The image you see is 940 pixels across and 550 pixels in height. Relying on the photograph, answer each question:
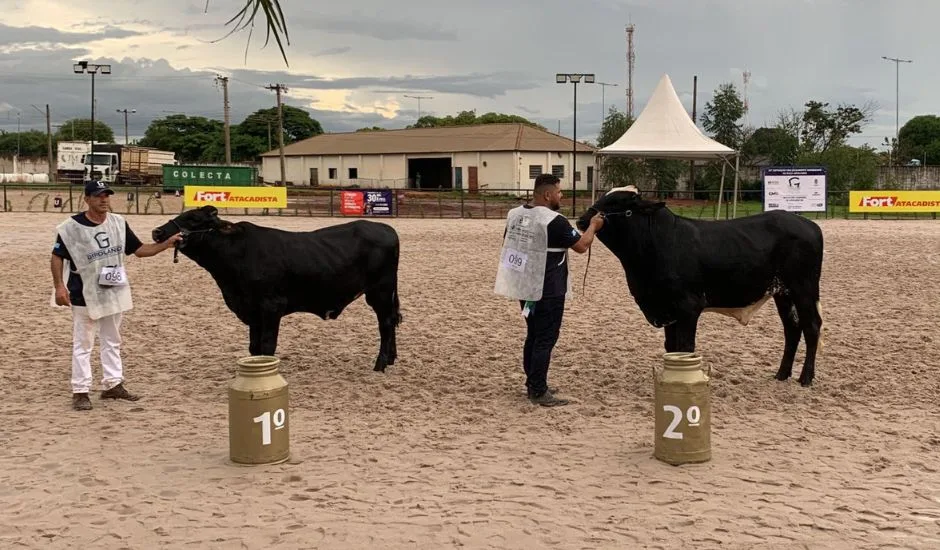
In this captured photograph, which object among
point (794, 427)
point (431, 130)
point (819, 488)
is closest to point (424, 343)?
point (794, 427)

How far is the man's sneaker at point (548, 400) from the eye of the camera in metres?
6.35

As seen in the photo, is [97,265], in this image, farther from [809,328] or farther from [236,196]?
[236,196]

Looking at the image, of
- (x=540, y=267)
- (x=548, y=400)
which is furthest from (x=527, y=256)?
(x=548, y=400)

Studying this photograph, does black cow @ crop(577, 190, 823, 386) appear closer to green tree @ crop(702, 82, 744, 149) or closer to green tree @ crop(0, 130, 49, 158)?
green tree @ crop(702, 82, 744, 149)

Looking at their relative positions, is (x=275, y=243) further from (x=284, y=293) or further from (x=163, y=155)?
(x=163, y=155)

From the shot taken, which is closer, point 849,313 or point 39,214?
point 849,313

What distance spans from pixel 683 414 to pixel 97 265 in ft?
14.6

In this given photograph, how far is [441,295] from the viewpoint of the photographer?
11.9m

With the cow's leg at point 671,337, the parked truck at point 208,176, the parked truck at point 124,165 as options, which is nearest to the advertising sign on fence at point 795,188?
the parked truck at point 208,176

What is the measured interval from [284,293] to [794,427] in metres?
4.26

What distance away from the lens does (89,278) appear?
6.09 meters

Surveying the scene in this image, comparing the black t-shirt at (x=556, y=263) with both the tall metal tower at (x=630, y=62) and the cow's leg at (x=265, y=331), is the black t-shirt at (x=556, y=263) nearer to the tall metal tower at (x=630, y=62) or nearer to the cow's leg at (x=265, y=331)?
the cow's leg at (x=265, y=331)

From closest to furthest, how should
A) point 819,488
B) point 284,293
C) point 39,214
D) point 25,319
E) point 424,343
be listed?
point 819,488 → point 284,293 → point 424,343 → point 25,319 → point 39,214

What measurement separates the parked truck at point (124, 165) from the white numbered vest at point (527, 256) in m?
54.0
